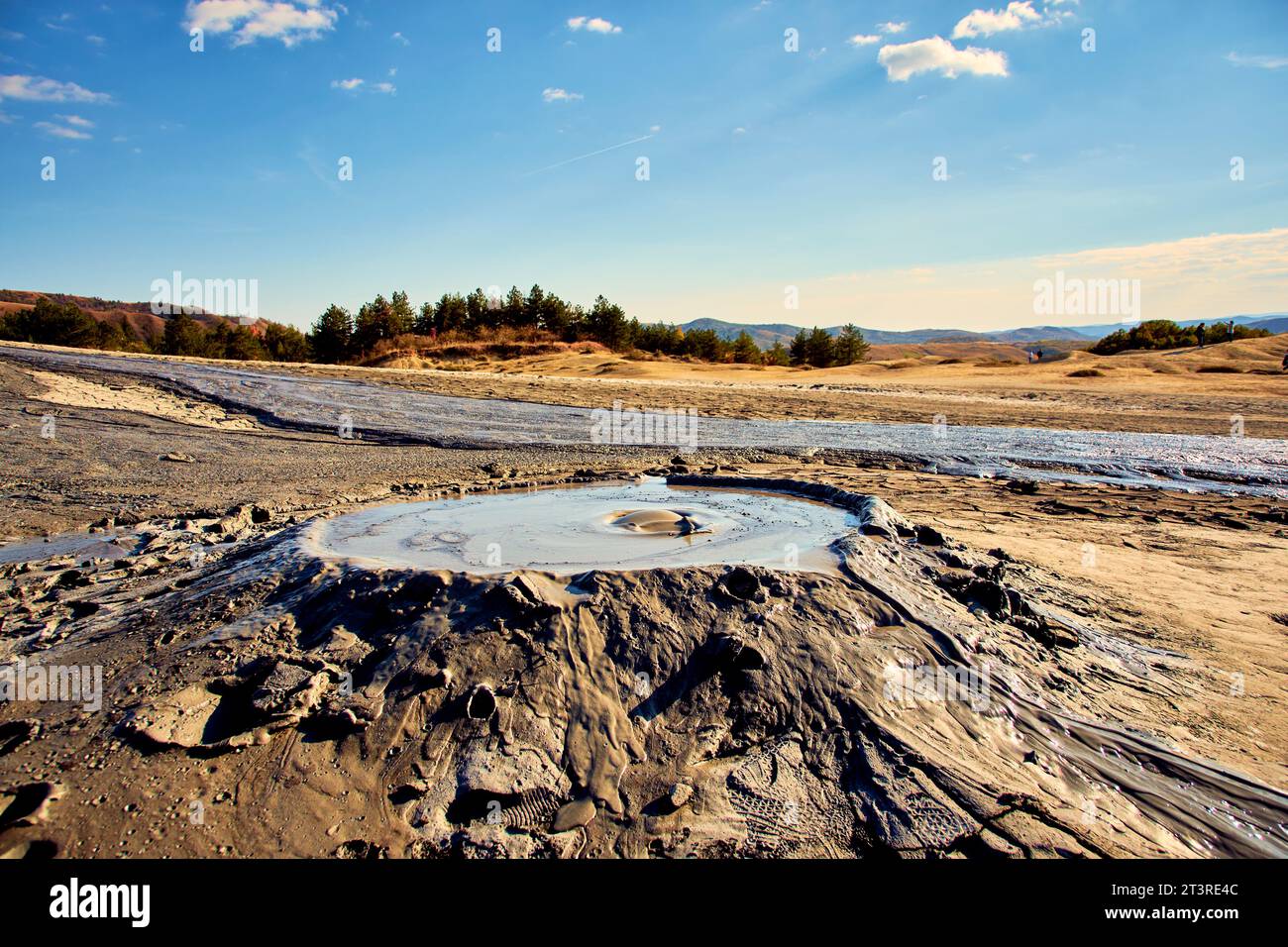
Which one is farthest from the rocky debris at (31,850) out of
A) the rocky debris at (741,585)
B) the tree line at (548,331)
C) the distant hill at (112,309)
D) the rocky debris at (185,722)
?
the distant hill at (112,309)

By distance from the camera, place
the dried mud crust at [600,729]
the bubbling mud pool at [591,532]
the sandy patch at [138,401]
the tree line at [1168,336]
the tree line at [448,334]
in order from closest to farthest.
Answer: the dried mud crust at [600,729]
the bubbling mud pool at [591,532]
the sandy patch at [138,401]
the tree line at [1168,336]
the tree line at [448,334]

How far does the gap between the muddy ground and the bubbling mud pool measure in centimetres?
46

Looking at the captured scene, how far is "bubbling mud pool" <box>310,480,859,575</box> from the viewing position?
3.99m

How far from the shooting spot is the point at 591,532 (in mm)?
4867

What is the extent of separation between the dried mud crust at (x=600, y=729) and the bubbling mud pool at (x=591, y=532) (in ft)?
1.51

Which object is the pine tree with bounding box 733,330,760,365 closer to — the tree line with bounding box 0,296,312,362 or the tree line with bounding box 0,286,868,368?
the tree line with bounding box 0,286,868,368

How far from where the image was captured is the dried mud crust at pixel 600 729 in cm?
235

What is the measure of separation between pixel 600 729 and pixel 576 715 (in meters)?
0.12

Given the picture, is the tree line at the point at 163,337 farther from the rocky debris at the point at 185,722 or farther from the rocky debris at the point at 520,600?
the rocky debris at the point at 520,600

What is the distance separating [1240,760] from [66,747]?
15.9 ft

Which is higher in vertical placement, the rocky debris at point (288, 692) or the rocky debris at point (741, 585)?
the rocky debris at point (741, 585)

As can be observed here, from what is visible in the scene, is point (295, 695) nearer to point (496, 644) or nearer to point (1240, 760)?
point (496, 644)

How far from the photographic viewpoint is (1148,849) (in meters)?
2.37
